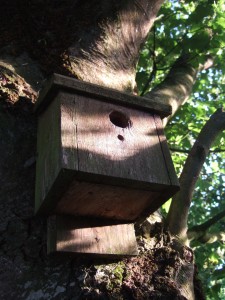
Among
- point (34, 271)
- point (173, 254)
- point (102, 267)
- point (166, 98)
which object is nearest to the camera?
point (34, 271)

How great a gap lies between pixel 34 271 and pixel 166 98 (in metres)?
1.72

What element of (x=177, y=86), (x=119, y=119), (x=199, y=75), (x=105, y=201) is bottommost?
(x=105, y=201)

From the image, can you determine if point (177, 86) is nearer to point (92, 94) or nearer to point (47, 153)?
point (92, 94)

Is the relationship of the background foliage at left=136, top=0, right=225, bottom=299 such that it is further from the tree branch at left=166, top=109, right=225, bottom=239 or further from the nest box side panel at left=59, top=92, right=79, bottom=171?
the nest box side panel at left=59, top=92, right=79, bottom=171

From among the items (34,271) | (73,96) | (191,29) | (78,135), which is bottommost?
(34,271)

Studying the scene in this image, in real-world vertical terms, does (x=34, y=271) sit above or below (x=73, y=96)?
below

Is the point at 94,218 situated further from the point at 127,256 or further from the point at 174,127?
the point at 174,127

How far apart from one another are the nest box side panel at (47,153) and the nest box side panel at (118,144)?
9 centimetres

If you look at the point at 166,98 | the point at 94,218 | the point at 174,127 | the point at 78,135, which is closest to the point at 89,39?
the point at 166,98

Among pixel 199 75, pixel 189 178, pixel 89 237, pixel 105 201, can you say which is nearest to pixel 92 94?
pixel 105 201

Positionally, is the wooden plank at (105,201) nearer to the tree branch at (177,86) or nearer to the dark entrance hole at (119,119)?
the dark entrance hole at (119,119)

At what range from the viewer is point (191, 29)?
3379 millimetres

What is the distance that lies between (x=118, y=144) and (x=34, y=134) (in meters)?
0.50

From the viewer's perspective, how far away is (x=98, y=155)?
1.47 metres
